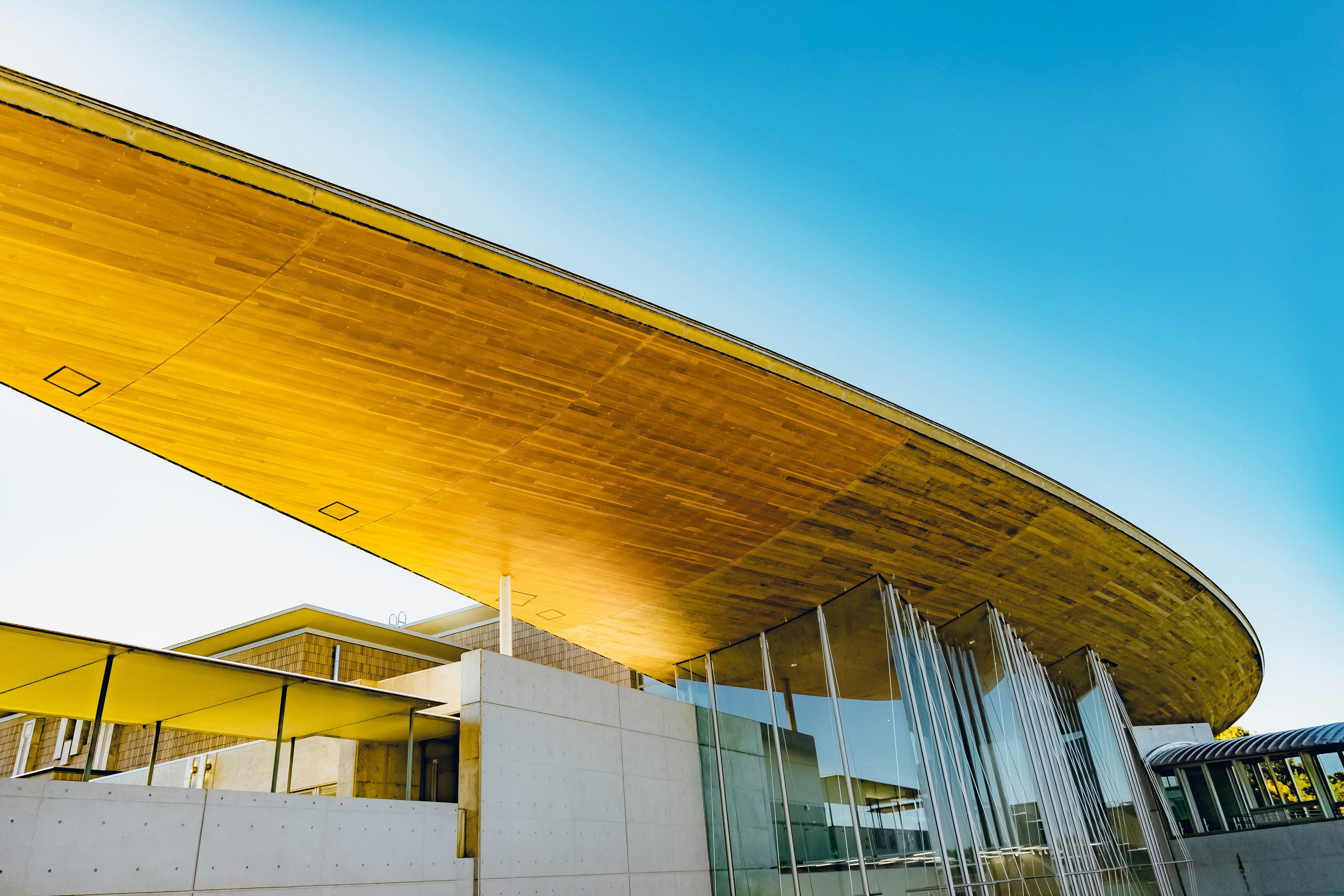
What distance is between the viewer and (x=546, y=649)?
787 inches

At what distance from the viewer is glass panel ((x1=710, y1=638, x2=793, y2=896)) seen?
41.9ft

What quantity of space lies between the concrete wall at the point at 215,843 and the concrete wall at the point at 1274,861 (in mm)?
17165

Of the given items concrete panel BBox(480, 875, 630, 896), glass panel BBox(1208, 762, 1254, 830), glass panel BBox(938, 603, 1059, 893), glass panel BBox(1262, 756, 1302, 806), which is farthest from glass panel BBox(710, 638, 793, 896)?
glass panel BBox(1262, 756, 1302, 806)

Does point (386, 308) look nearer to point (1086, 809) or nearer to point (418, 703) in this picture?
point (418, 703)

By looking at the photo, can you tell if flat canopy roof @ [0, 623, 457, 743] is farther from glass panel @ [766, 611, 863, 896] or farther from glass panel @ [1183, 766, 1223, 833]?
glass panel @ [1183, 766, 1223, 833]

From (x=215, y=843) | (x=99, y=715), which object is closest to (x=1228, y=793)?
(x=215, y=843)

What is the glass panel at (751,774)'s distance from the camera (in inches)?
503

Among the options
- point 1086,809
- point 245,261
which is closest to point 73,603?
point 245,261

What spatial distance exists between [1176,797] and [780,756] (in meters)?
14.4

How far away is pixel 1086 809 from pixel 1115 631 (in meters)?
3.50

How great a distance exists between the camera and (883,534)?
444 inches

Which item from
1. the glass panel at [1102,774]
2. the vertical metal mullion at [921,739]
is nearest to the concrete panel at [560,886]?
the vertical metal mullion at [921,739]

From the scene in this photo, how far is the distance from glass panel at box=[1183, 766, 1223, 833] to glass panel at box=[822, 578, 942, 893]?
13810 millimetres

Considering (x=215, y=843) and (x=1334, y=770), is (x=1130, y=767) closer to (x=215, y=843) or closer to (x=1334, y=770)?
(x=1334, y=770)
